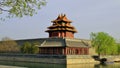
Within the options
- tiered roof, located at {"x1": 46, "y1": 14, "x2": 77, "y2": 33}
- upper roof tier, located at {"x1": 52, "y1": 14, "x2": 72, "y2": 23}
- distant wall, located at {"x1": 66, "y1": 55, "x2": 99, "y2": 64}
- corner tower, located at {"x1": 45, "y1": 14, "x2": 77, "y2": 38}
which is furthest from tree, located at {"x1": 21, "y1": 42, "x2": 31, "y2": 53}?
distant wall, located at {"x1": 66, "y1": 55, "x2": 99, "y2": 64}

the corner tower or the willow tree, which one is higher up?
the corner tower

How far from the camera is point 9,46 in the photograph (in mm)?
62812

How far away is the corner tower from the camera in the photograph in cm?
5797

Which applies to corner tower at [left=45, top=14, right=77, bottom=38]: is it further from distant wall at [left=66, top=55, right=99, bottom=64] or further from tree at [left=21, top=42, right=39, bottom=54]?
distant wall at [left=66, top=55, right=99, bottom=64]

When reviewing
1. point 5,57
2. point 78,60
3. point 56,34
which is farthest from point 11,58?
point 78,60

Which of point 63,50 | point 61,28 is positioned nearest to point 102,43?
point 61,28

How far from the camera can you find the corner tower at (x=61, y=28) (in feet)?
190

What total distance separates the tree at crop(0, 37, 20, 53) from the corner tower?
31.3 feet

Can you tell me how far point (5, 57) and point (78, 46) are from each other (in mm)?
16235

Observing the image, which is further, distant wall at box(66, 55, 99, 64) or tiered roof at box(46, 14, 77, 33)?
tiered roof at box(46, 14, 77, 33)

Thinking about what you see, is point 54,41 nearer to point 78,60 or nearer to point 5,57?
point 78,60

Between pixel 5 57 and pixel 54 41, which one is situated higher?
pixel 54 41

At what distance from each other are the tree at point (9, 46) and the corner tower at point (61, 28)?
31.3 feet

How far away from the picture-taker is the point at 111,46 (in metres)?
63.3
